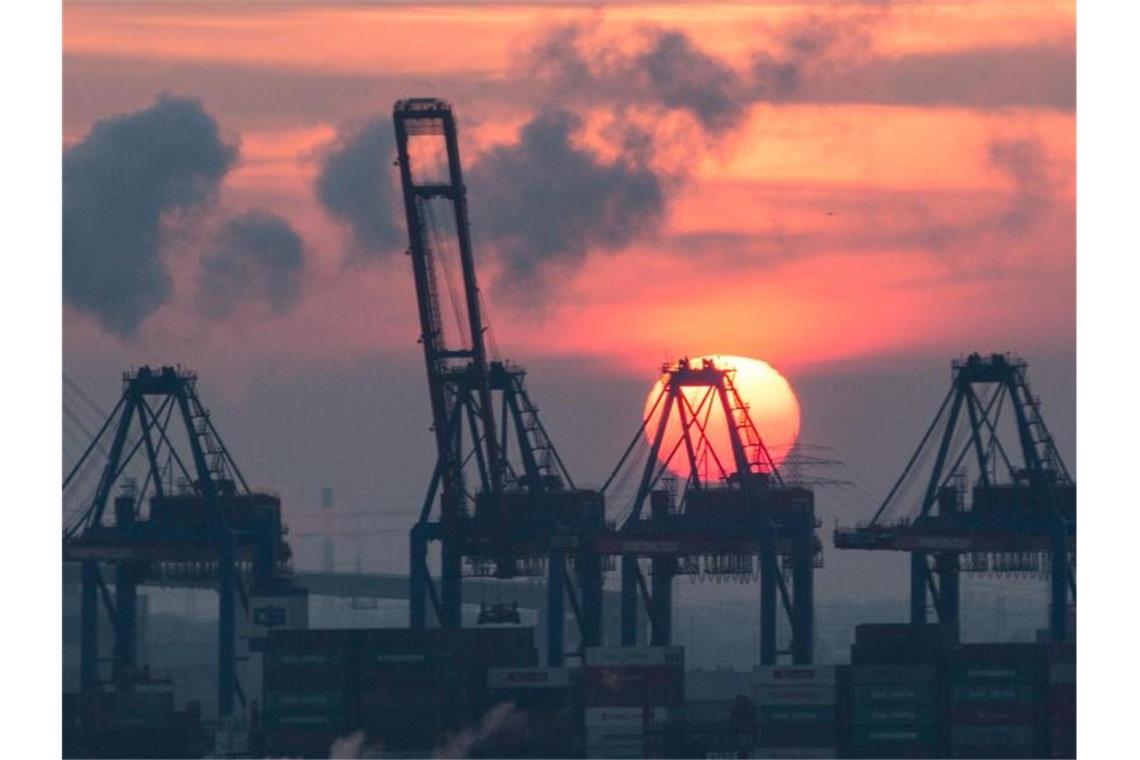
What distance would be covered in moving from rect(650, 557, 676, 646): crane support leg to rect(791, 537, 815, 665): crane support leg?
391 cm

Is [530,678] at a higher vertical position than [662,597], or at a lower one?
lower

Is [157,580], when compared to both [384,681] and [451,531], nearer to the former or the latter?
[451,531]

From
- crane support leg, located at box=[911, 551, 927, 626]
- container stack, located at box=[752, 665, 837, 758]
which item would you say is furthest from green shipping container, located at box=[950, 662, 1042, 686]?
crane support leg, located at box=[911, 551, 927, 626]

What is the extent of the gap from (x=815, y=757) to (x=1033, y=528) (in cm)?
1578

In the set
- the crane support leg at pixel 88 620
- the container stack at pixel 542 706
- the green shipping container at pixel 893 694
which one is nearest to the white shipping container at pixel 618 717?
the container stack at pixel 542 706

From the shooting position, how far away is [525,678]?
81938 millimetres

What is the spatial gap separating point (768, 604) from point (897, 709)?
15.6 m

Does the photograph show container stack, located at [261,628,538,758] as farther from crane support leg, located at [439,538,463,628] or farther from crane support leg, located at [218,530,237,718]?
crane support leg, located at [439,538,463,628]

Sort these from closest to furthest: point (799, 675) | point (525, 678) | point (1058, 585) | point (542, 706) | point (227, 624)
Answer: point (799, 675) < point (542, 706) < point (525, 678) < point (1058, 585) < point (227, 624)

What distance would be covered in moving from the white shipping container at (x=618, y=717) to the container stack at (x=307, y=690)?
6374 mm

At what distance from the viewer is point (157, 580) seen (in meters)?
94.3

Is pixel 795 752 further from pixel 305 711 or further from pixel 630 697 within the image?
pixel 305 711

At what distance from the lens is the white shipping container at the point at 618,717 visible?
79.3 meters

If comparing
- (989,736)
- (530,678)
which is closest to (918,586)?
(530,678)
